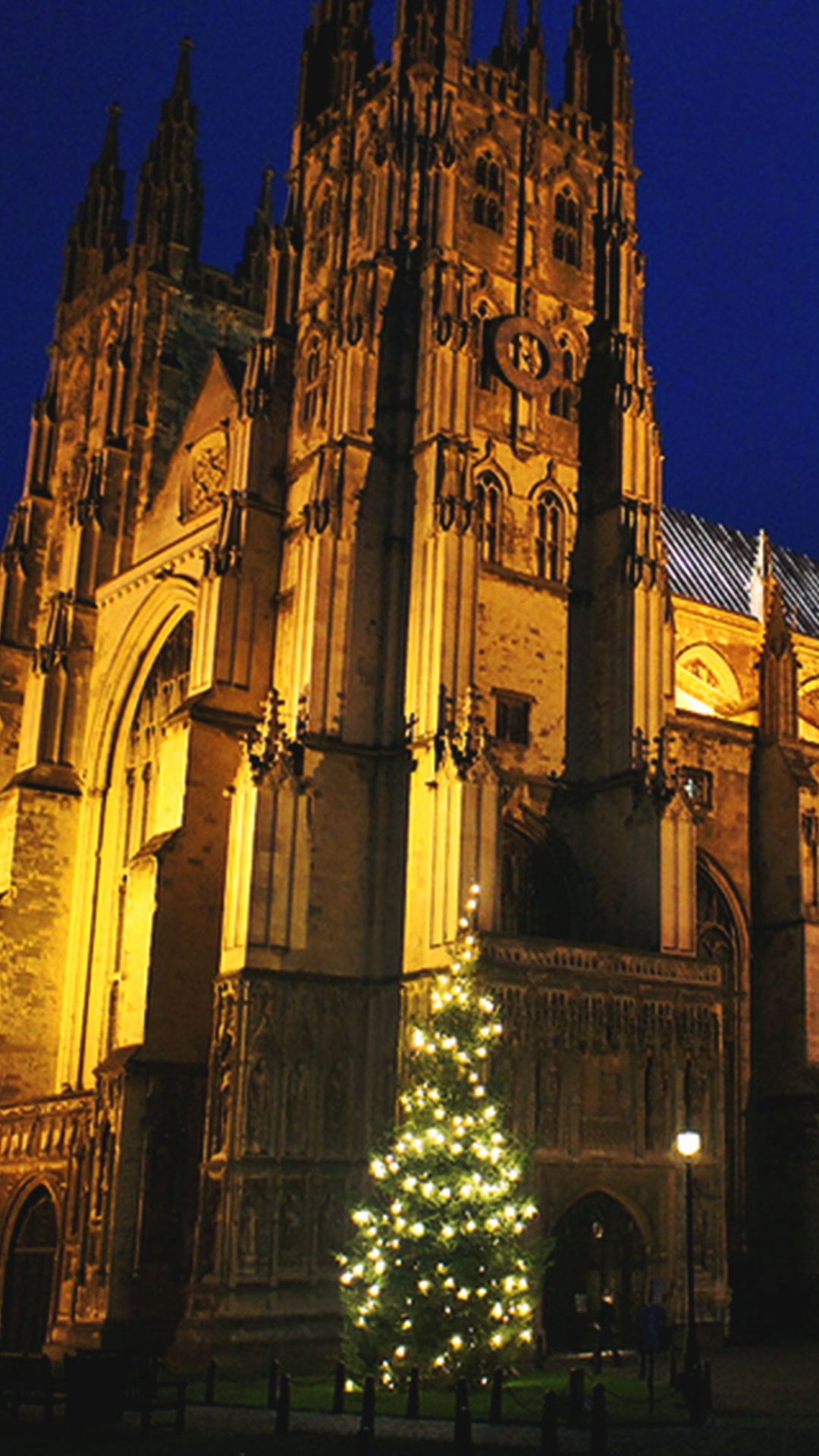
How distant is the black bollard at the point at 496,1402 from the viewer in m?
22.7

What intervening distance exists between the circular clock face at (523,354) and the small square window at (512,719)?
7974 mm

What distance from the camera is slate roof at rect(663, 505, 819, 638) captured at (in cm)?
5438

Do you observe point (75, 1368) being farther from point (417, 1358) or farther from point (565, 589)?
point (565, 589)

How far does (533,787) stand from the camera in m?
38.4

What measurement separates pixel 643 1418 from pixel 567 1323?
9307mm

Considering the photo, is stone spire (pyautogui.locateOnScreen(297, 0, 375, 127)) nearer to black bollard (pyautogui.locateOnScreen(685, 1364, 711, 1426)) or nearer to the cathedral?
the cathedral

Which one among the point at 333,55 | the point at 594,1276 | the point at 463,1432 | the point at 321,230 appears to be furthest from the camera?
the point at 333,55

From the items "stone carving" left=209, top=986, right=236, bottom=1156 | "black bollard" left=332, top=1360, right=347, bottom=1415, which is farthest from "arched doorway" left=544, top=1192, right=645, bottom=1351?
"black bollard" left=332, top=1360, right=347, bottom=1415

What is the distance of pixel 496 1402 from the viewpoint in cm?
2281

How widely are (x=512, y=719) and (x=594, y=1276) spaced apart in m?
12.3

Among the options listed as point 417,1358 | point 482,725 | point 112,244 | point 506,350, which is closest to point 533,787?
point 482,725

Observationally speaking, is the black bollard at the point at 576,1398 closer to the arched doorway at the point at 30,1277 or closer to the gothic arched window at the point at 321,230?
the arched doorway at the point at 30,1277

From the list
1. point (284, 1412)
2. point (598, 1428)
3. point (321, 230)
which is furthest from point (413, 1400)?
point (321, 230)

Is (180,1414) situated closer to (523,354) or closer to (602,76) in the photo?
(523,354)
